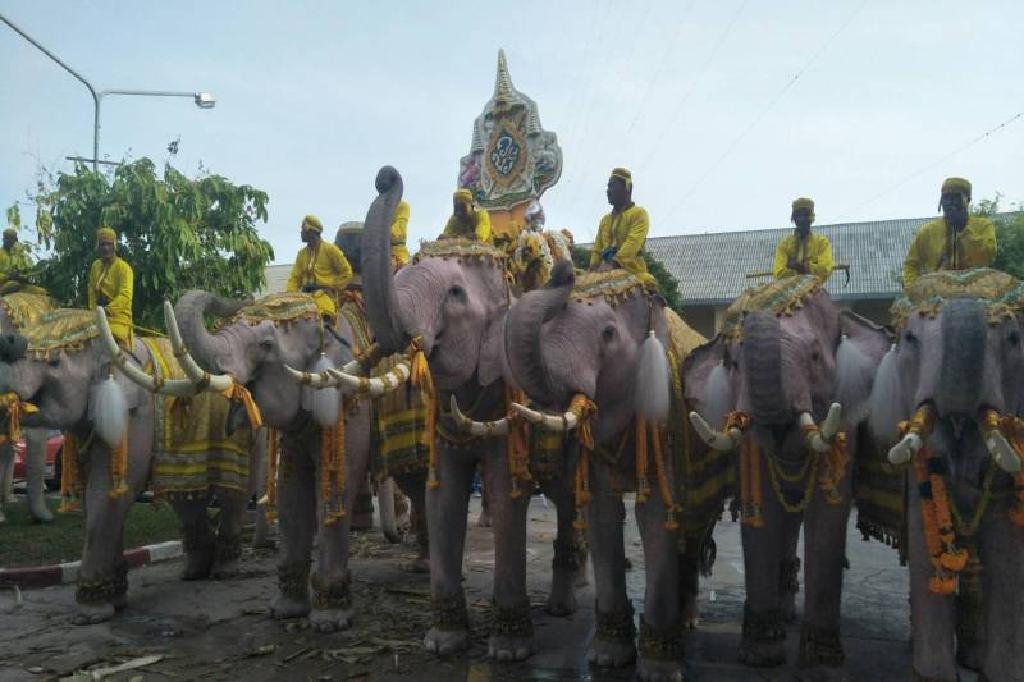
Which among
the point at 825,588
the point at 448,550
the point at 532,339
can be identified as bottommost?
the point at 825,588

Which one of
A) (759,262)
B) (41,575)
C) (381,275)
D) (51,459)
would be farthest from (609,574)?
(759,262)

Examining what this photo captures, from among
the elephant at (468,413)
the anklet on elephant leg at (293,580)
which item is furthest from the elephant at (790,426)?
the anklet on elephant leg at (293,580)

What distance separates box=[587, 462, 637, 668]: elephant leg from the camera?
201 inches

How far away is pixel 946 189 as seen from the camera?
5188 mm

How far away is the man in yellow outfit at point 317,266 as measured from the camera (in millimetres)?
7688

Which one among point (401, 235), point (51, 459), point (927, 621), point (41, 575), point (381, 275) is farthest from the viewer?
point (51, 459)

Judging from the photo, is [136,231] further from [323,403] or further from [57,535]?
[323,403]

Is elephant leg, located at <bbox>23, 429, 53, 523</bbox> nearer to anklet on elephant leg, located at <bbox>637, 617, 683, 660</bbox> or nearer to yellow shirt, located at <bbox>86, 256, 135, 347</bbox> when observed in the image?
yellow shirt, located at <bbox>86, 256, 135, 347</bbox>

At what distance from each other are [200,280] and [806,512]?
383 inches

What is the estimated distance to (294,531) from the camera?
253 inches

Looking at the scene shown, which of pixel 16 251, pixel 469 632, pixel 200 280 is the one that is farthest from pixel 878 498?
pixel 16 251

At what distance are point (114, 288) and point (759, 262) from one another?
2335 cm

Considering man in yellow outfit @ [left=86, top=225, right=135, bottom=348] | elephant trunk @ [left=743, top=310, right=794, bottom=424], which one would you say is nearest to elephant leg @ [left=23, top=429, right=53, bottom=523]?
man in yellow outfit @ [left=86, top=225, right=135, bottom=348]

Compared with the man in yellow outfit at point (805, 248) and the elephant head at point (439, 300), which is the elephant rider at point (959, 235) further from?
the elephant head at point (439, 300)
